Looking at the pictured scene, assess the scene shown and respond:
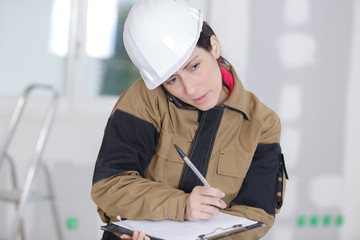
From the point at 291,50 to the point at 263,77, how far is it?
0.29 metres

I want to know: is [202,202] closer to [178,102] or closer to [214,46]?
[178,102]

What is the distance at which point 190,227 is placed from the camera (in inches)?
49.7

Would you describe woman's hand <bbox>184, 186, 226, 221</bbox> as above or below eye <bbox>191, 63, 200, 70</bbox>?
below

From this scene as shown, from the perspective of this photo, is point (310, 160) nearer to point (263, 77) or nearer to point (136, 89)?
point (263, 77)

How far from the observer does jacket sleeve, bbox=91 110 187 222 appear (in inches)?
51.9

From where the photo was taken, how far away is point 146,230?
4.10 ft

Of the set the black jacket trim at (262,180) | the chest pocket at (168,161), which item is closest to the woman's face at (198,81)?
the chest pocket at (168,161)

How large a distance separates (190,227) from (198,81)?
0.39m

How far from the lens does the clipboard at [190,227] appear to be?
1.19 meters

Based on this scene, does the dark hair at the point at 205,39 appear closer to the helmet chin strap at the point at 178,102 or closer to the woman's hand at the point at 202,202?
the helmet chin strap at the point at 178,102

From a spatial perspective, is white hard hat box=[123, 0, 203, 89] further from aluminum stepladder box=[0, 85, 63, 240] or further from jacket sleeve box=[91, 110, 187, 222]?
aluminum stepladder box=[0, 85, 63, 240]

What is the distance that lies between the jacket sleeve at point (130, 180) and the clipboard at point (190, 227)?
28 mm

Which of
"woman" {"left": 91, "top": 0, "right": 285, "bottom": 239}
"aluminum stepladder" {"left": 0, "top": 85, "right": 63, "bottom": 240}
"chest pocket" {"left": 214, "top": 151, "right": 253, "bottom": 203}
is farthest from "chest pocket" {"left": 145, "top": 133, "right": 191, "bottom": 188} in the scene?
"aluminum stepladder" {"left": 0, "top": 85, "right": 63, "bottom": 240}

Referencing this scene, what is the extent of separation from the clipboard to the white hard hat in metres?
0.37
